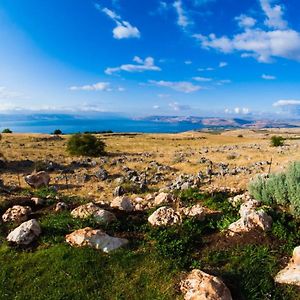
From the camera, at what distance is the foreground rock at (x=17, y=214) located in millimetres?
11158

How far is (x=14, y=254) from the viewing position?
8977mm

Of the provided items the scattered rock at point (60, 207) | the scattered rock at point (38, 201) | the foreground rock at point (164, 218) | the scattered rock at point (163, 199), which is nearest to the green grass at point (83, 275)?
the foreground rock at point (164, 218)

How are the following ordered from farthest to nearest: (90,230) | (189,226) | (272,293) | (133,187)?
(133,187), (189,226), (90,230), (272,293)

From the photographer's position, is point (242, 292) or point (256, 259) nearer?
point (242, 292)

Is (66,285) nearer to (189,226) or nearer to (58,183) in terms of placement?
(189,226)

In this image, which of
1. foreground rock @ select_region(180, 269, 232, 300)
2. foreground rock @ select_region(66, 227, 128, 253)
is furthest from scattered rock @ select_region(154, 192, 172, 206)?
foreground rock @ select_region(180, 269, 232, 300)

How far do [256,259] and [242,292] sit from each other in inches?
49.3

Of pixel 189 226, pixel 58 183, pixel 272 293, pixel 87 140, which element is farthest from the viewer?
pixel 87 140

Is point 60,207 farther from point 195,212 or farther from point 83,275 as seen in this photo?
point 195,212

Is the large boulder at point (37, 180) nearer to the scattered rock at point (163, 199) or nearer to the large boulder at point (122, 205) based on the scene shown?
the large boulder at point (122, 205)

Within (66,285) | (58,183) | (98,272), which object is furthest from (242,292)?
(58,183)

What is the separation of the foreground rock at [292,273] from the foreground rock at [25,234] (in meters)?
6.85

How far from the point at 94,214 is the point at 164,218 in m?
2.34

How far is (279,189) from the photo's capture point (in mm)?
11797
